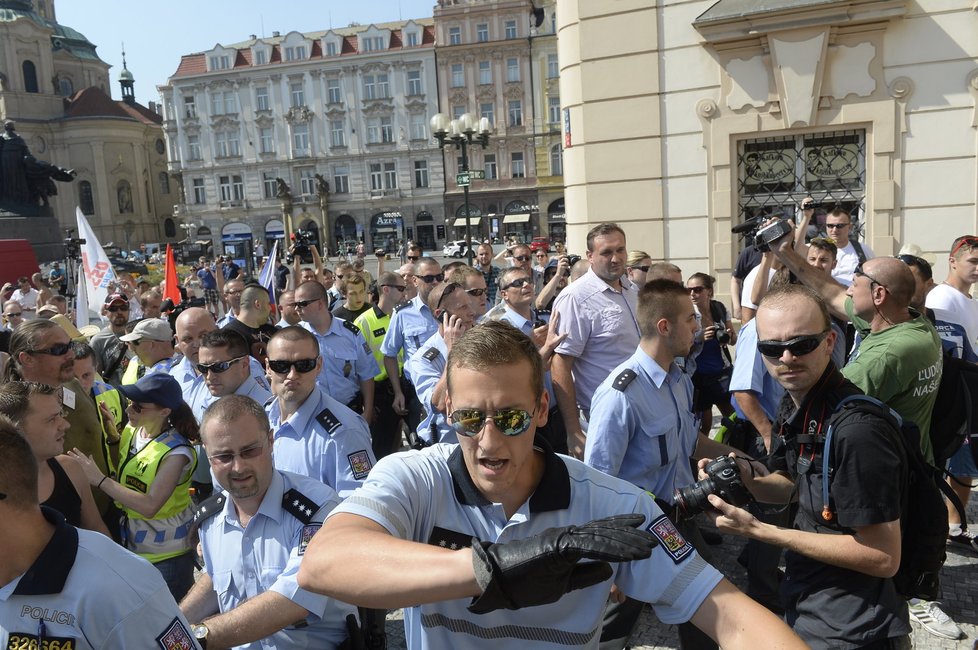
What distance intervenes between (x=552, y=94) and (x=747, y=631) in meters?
53.6

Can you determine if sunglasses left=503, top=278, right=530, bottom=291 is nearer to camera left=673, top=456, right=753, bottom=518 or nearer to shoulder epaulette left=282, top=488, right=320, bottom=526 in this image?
shoulder epaulette left=282, top=488, right=320, bottom=526

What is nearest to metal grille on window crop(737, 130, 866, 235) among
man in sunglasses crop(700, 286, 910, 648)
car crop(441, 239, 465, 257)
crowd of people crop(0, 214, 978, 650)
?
crowd of people crop(0, 214, 978, 650)

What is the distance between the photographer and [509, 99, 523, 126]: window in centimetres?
5294

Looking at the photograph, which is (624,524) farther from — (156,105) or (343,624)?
(156,105)

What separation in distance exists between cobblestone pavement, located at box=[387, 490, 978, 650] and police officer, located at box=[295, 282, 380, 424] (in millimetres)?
2062

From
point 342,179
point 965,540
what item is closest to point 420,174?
point 342,179

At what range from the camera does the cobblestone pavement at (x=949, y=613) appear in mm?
3717

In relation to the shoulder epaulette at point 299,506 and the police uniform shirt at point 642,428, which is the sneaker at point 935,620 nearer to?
the police uniform shirt at point 642,428

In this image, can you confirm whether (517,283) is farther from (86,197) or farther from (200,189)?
(86,197)

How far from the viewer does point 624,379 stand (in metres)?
3.32

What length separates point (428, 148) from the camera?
55031 mm

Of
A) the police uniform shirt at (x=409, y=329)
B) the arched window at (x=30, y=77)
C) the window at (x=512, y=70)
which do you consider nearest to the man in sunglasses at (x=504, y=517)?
the police uniform shirt at (x=409, y=329)

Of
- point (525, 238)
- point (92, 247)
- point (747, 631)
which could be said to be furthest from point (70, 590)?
point (525, 238)

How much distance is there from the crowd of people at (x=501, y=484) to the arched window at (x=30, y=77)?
248 ft
